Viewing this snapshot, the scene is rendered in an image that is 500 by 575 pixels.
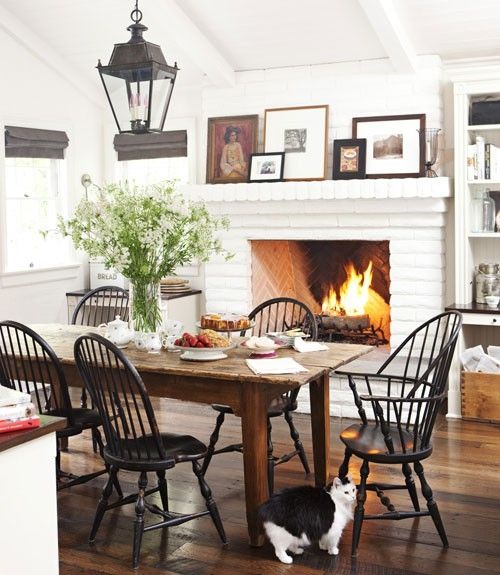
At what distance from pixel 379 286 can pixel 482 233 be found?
949mm

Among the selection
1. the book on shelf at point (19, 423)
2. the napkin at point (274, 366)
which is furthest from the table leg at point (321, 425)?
the book on shelf at point (19, 423)

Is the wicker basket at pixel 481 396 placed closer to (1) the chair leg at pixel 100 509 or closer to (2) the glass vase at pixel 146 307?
(2) the glass vase at pixel 146 307

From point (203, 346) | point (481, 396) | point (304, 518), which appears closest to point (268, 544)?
point (304, 518)

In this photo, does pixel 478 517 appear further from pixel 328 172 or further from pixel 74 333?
pixel 328 172

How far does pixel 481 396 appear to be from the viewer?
528 centimetres

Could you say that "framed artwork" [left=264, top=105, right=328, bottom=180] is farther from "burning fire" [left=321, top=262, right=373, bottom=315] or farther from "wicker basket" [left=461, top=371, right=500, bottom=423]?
"wicker basket" [left=461, top=371, right=500, bottom=423]

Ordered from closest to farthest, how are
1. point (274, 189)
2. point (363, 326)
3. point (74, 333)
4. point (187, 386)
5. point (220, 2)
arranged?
1. point (187, 386)
2. point (74, 333)
3. point (220, 2)
4. point (274, 189)
5. point (363, 326)

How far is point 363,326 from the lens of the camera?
606 cm

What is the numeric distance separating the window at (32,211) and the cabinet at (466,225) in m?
3.12

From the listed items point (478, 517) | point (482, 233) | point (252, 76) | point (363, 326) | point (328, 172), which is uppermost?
point (252, 76)

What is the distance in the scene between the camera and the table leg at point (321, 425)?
13.1 ft

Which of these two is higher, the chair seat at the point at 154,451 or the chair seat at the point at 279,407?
the chair seat at the point at 279,407

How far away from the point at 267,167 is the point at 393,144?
2.93 feet

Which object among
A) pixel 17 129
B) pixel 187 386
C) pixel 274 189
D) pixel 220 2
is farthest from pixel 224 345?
pixel 17 129
